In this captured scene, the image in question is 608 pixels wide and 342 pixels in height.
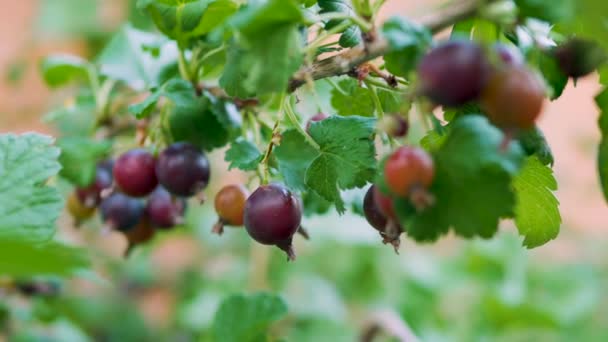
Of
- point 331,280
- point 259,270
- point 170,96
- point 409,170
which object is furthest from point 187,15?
point 331,280

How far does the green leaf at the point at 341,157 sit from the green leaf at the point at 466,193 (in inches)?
5.2

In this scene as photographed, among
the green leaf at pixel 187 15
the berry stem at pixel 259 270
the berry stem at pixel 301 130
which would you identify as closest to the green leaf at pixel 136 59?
the green leaf at pixel 187 15

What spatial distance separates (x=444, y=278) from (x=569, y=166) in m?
0.97

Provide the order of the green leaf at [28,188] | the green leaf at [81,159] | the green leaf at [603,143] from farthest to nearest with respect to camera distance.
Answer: the green leaf at [81,159] < the green leaf at [28,188] < the green leaf at [603,143]

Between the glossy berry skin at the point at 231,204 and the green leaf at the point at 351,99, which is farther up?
the green leaf at the point at 351,99

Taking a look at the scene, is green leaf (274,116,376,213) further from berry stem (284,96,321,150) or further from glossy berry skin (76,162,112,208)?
glossy berry skin (76,162,112,208)

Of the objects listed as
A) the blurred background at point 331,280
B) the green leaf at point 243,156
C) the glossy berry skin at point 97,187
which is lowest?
the blurred background at point 331,280

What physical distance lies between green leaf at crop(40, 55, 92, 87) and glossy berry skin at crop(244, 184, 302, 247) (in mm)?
428

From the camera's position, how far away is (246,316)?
0.67m

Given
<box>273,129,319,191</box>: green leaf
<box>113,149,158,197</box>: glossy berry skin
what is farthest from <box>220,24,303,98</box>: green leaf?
<box>113,149,158,197</box>: glossy berry skin

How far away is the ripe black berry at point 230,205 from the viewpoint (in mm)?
565

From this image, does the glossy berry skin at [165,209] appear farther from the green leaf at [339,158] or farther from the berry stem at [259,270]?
the berry stem at [259,270]

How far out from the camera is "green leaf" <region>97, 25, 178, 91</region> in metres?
0.75

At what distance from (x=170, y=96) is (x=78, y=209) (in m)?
0.29
